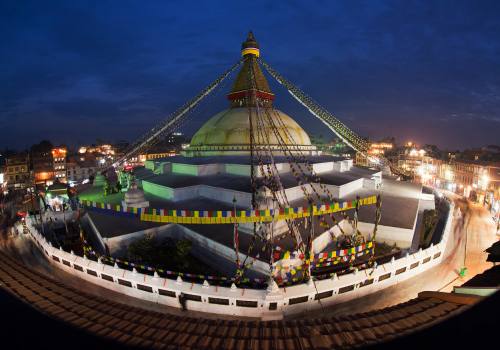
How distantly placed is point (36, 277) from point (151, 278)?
13.3 ft

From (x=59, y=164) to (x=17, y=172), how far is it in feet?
21.1

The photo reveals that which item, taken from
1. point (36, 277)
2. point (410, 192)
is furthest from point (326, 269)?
point (410, 192)

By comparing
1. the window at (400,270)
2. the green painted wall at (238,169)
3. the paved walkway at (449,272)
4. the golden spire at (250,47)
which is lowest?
the paved walkway at (449,272)

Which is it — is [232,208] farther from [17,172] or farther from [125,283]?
[17,172]

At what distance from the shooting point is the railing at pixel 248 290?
909 centimetres

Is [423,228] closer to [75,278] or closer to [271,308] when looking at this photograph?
[271,308]

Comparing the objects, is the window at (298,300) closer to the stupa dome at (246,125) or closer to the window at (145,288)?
the window at (145,288)

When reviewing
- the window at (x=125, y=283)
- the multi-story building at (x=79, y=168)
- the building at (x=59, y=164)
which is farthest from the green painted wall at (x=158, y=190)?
the building at (x=59, y=164)

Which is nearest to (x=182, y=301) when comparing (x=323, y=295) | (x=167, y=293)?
(x=167, y=293)

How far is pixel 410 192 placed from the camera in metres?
21.6

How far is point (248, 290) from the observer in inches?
360

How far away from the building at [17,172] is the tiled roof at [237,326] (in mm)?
44323

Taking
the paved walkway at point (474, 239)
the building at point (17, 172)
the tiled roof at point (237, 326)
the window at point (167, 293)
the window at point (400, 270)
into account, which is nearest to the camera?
the tiled roof at point (237, 326)

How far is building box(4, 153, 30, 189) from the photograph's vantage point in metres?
38.9
